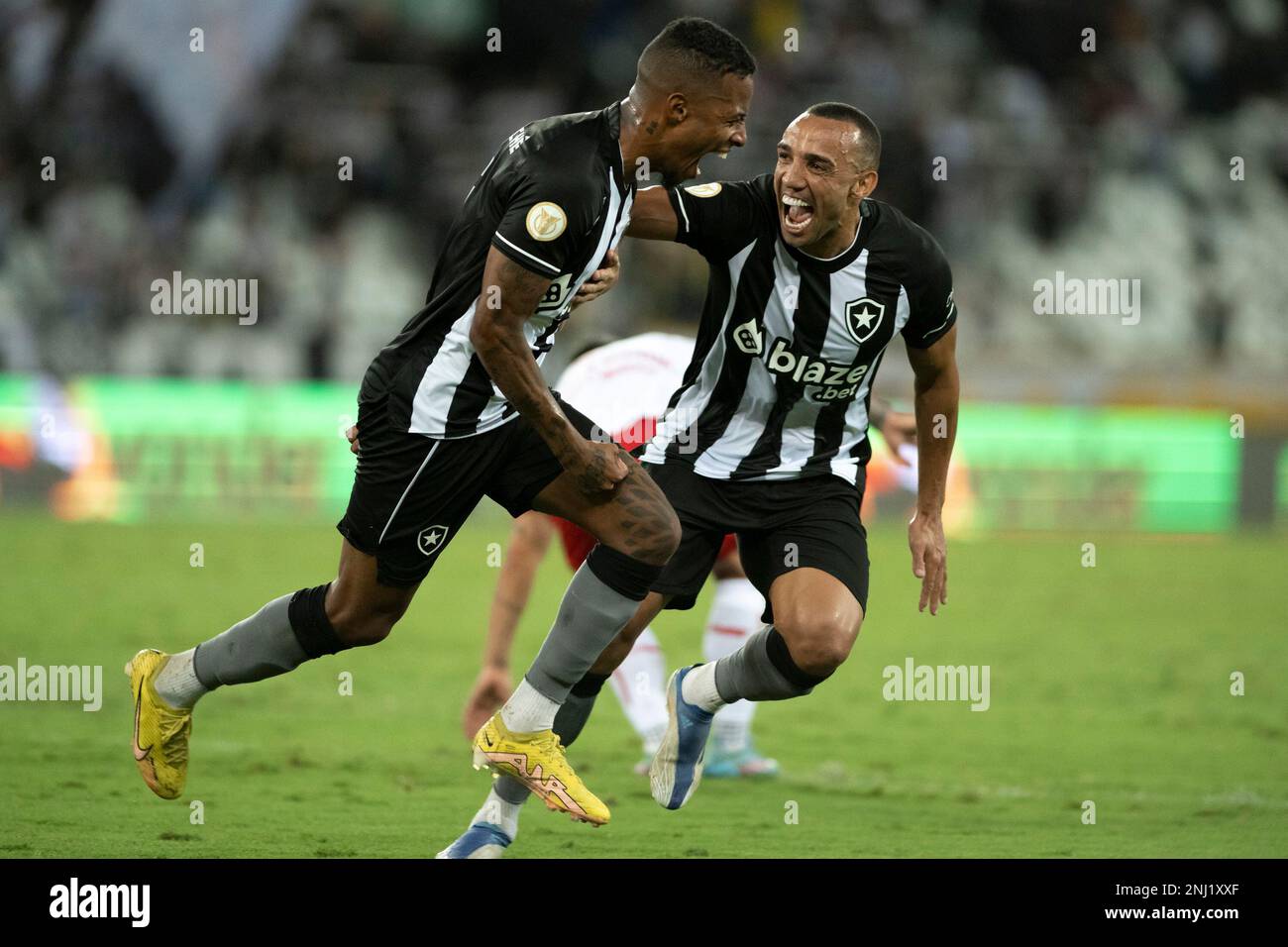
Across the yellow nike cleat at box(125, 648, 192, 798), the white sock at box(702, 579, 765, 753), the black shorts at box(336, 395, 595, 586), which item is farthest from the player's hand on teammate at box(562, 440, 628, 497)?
the white sock at box(702, 579, 765, 753)

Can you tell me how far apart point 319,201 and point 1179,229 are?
9.47 m

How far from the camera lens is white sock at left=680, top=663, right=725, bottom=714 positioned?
548cm

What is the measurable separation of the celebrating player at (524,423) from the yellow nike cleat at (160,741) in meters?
0.02

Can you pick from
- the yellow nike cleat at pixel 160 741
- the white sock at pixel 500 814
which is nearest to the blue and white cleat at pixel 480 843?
the white sock at pixel 500 814

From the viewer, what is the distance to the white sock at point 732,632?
21.7 feet

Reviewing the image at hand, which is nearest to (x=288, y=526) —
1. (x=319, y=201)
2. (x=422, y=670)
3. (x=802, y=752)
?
(x=319, y=201)

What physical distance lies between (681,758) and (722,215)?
178 cm

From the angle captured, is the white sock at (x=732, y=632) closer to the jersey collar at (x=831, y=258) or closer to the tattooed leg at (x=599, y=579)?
the jersey collar at (x=831, y=258)

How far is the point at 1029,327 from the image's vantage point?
17.5 meters

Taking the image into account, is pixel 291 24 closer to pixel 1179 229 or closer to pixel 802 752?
pixel 1179 229

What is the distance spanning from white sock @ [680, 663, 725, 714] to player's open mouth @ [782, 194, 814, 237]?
145 centimetres

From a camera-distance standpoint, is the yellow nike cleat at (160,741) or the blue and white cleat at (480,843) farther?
the yellow nike cleat at (160,741)

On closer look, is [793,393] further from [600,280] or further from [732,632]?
[732,632]

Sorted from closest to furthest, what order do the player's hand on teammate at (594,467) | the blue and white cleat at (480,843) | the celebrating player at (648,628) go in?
the player's hand on teammate at (594,467)
the blue and white cleat at (480,843)
the celebrating player at (648,628)
